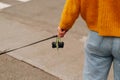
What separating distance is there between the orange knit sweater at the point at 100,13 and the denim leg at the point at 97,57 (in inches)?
2.9

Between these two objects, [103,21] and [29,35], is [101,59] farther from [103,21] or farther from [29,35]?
[29,35]

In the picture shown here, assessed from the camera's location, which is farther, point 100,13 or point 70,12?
point 70,12

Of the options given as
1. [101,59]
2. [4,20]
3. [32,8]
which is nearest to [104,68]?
[101,59]

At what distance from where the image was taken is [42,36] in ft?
20.3

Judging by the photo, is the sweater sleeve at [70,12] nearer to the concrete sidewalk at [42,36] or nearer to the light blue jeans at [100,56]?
the light blue jeans at [100,56]

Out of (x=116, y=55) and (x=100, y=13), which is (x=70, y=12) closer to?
(x=100, y=13)

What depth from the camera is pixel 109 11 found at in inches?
95.2

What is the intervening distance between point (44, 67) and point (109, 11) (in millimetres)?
2619

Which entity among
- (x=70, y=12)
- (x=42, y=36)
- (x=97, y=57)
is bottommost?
(x=42, y=36)

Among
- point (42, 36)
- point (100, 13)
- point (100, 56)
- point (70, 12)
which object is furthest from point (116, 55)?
point (42, 36)

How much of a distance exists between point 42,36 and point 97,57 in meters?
3.59

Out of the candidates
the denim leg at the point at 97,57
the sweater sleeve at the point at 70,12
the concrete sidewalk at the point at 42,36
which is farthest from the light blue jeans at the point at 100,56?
the concrete sidewalk at the point at 42,36

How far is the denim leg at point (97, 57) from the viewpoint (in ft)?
8.33

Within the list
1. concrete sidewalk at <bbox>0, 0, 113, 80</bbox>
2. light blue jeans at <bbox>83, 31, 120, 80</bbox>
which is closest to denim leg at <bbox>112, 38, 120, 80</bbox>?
light blue jeans at <bbox>83, 31, 120, 80</bbox>
